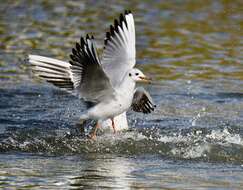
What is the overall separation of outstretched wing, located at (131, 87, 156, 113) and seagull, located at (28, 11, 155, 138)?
687 millimetres

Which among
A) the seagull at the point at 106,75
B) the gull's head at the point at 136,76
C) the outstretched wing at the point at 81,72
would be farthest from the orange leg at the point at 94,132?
the gull's head at the point at 136,76

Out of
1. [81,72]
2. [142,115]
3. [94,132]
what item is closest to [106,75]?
[81,72]

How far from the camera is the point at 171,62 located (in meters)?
14.9

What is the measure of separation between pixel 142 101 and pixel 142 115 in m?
1.05

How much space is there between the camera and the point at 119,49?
9711mm

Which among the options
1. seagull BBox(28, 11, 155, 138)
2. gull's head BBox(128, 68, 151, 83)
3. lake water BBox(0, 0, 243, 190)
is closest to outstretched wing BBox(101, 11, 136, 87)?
seagull BBox(28, 11, 155, 138)

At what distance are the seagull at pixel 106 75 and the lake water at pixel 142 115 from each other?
513 millimetres

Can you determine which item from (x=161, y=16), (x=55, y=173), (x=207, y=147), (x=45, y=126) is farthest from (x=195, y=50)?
(x=55, y=173)

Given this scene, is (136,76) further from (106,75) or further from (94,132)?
(94,132)

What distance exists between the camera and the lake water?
815 cm

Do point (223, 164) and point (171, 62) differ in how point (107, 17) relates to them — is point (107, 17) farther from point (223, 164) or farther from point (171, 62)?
point (223, 164)

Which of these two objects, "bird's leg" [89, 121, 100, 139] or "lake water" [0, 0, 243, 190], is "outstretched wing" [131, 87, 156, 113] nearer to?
"lake water" [0, 0, 243, 190]

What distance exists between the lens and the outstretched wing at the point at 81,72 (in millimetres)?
8750

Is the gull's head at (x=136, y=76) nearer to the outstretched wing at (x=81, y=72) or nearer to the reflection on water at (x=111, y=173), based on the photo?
the outstretched wing at (x=81, y=72)
